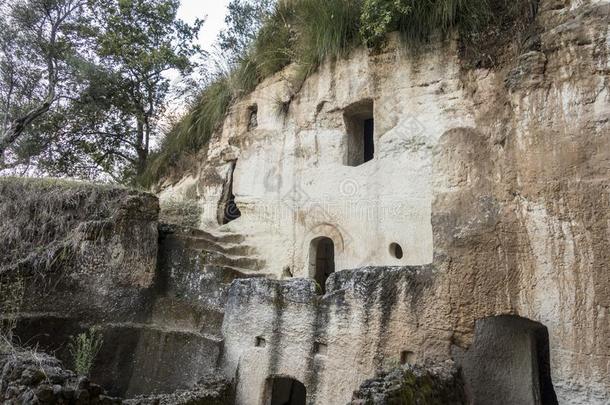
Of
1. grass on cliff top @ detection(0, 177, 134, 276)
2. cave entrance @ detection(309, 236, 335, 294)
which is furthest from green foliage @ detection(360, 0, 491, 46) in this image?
grass on cliff top @ detection(0, 177, 134, 276)

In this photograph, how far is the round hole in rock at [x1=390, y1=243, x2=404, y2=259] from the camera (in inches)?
306

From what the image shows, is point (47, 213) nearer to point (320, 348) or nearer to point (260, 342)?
point (260, 342)

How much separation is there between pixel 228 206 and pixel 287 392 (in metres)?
4.35

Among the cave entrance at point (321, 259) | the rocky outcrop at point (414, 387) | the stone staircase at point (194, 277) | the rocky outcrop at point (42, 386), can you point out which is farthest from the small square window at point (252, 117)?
the rocky outcrop at point (414, 387)

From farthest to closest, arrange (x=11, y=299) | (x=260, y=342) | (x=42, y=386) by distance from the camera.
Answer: (x=11, y=299) < (x=260, y=342) < (x=42, y=386)

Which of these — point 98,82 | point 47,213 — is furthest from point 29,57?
point 47,213

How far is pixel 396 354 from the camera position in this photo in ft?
17.3

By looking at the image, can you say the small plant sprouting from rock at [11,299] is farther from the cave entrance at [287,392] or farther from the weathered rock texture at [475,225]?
the cave entrance at [287,392]

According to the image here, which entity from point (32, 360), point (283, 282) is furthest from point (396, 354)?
point (32, 360)

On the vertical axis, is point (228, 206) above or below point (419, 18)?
below

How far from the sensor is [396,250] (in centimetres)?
782

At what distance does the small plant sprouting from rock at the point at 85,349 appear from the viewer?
6.76 metres

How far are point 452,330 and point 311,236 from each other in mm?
4144

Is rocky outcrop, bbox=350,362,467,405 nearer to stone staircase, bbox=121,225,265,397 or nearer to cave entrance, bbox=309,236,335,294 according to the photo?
stone staircase, bbox=121,225,265,397
